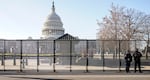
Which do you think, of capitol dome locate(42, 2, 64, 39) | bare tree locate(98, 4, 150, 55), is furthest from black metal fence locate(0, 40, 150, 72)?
capitol dome locate(42, 2, 64, 39)

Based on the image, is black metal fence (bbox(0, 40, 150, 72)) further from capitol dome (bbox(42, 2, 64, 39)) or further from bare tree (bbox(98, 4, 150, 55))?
capitol dome (bbox(42, 2, 64, 39))

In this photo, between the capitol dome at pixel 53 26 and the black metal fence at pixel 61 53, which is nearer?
the black metal fence at pixel 61 53

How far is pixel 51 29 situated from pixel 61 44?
86603mm

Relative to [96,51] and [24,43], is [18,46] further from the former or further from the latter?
[96,51]

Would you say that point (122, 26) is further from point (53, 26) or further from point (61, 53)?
point (53, 26)

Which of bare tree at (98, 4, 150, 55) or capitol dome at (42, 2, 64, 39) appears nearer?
bare tree at (98, 4, 150, 55)

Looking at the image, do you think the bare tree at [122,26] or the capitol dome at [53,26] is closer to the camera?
the bare tree at [122,26]

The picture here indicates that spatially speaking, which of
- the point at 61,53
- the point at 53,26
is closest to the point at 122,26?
the point at 61,53

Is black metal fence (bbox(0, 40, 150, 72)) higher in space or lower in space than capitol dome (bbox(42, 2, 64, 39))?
lower

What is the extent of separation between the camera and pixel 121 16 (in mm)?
56438

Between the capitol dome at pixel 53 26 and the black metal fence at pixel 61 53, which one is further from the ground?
the capitol dome at pixel 53 26

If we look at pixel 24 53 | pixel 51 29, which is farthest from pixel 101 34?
pixel 51 29

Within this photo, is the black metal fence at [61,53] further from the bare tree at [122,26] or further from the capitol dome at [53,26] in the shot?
the capitol dome at [53,26]

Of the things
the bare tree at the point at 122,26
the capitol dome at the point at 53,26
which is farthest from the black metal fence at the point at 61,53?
the capitol dome at the point at 53,26
